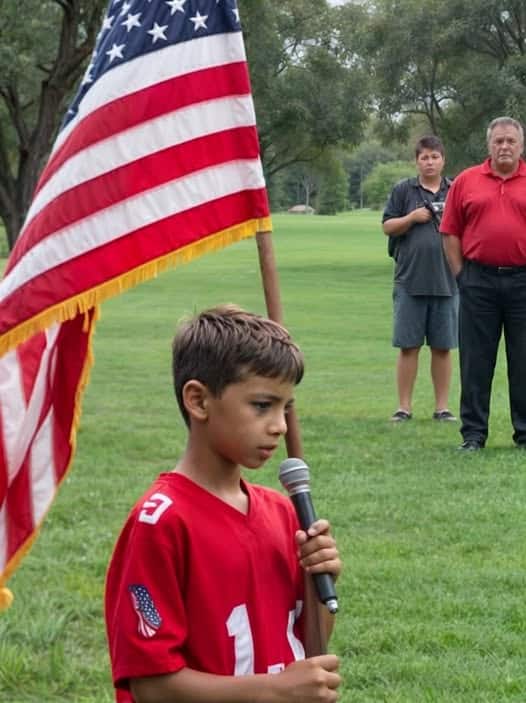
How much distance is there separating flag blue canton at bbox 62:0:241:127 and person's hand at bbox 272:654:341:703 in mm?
1693

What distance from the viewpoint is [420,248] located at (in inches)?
421

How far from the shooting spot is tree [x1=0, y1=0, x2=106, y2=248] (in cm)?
2887

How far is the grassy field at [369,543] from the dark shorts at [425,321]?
616mm

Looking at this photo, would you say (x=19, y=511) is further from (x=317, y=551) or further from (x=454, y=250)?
(x=454, y=250)

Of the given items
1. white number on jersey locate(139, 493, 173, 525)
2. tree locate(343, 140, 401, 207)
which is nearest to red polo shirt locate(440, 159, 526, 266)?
white number on jersey locate(139, 493, 173, 525)

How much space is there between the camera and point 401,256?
10820mm

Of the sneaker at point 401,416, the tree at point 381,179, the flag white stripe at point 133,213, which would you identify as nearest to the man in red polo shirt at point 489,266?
the sneaker at point 401,416

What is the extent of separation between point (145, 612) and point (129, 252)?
1.16m

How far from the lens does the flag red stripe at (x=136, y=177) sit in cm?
357

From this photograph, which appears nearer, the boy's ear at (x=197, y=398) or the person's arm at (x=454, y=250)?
the boy's ear at (x=197, y=398)

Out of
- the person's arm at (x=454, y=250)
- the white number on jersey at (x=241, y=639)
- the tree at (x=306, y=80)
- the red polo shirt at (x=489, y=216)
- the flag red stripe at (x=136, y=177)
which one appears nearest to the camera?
the white number on jersey at (x=241, y=639)

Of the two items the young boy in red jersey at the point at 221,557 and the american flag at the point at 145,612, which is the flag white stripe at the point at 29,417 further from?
the american flag at the point at 145,612

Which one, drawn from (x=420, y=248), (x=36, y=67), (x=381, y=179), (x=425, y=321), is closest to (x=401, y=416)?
(x=425, y=321)

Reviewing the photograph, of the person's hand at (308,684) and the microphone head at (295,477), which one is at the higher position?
the microphone head at (295,477)
